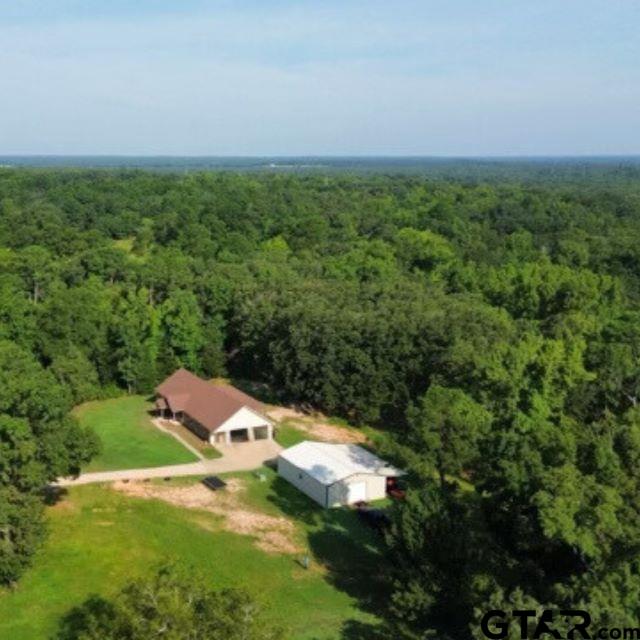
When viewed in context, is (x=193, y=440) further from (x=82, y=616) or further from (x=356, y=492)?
(x=82, y=616)

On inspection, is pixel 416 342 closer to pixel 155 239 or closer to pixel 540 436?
pixel 540 436

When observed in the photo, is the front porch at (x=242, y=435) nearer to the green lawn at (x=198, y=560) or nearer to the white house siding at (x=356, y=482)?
the green lawn at (x=198, y=560)

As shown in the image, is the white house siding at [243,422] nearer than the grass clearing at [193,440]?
No

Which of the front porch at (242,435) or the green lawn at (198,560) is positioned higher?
the front porch at (242,435)

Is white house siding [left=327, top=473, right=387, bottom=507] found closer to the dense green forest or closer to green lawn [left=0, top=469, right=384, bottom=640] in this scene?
green lawn [left=0, top=469, right=384, bottom=640]

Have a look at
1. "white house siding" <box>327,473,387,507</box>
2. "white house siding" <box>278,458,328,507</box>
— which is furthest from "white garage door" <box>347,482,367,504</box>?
"white house siding" <box>278,458,328,507</box>

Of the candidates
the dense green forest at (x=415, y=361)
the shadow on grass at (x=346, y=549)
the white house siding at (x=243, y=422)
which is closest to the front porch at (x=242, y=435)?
the white house siding at (x=243, y=422)
